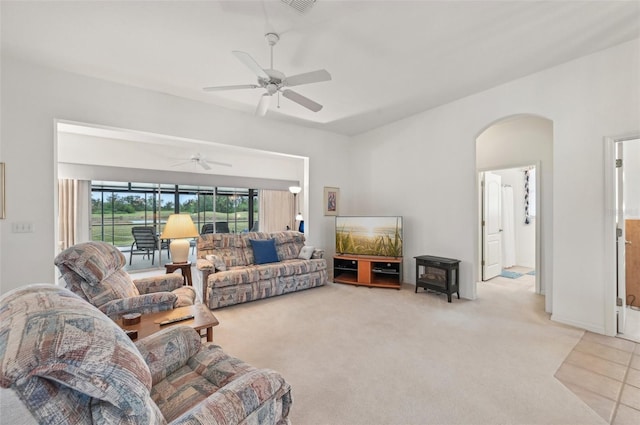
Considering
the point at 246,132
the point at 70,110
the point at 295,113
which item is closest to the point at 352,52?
the point at 295,113

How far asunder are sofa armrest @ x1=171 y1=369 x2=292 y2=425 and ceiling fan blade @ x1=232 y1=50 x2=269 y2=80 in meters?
2.10

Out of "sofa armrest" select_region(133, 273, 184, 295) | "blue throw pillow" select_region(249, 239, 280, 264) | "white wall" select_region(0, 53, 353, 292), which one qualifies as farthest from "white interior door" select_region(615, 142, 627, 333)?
"white wall" select_region(0, 53, 353, 292)

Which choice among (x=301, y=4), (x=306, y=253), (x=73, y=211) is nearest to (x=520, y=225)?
(x=306, y=253)

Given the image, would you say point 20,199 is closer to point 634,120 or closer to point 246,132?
point 246,132

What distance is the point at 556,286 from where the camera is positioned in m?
3.25

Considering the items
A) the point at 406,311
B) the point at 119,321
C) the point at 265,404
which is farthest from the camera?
the point at 406,311

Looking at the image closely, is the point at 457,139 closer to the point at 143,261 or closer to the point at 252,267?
the point at 252,267

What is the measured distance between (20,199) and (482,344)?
500 centimetres

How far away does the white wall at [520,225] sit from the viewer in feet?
20.3

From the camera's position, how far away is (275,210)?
8.33 metres

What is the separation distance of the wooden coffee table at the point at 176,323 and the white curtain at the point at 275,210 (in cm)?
570

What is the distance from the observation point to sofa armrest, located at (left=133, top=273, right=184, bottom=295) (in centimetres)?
292

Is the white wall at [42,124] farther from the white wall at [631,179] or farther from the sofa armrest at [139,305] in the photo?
the white wall at [631,179]

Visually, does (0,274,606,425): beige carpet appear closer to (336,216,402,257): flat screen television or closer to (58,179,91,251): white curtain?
(336,216,402,257): flat screen television
